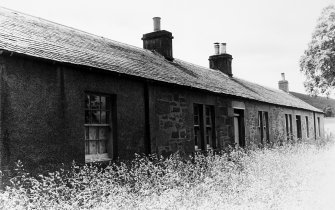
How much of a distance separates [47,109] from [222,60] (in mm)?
13956

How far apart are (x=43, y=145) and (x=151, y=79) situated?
350 centimetres

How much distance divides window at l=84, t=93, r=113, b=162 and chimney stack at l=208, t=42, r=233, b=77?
1210 cm

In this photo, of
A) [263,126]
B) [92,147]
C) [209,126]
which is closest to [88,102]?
[92,147]

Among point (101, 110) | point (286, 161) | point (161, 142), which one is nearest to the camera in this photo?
point (101, 110)

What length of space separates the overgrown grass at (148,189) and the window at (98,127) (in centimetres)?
43

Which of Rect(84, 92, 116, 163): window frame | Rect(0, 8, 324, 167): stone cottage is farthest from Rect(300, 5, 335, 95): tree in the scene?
Rect(84, 92, 116, 163): window frame

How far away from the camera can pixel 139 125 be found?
928 cm

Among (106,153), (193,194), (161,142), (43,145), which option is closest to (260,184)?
(193,194)

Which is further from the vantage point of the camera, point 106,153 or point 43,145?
point 106,153

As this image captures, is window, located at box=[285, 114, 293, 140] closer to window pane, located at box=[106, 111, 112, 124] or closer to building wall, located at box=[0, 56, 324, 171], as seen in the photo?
building wall, located at box=[0, 56, 324, 171]

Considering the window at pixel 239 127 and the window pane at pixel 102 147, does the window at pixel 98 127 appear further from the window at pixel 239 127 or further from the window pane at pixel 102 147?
the window at pixel 239 127

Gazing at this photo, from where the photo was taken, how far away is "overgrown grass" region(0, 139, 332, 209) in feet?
19.4

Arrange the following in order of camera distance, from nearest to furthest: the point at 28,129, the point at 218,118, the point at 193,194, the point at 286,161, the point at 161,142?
the point at 28,129 < the point at 193,194 < the point at 161,142 < the point at 286,161 < the point at 218,118

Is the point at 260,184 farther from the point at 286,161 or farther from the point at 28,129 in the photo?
the point at 28,129
